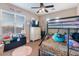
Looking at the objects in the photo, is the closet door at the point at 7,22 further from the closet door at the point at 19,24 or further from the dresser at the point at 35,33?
the dresser at the point at 35,33

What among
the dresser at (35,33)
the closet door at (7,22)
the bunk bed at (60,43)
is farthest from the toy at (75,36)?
the closet door at (7,22)

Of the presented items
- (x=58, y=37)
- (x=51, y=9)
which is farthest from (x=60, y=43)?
(x=51, y=9)

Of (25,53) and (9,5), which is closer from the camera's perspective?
(9,5)

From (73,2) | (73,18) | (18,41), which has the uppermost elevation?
(73,2)

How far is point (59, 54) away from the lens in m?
1.26

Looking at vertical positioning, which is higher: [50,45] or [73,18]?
[73,18]

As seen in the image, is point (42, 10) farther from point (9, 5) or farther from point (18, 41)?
point (18, 41)

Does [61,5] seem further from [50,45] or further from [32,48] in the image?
[32,48]

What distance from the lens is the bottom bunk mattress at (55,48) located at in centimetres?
119

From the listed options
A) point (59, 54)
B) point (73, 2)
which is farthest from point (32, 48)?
point (73, 2)

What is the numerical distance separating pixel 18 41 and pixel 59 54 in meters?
0.72

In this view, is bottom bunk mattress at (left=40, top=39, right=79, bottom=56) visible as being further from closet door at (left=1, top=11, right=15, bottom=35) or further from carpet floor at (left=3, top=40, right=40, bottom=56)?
closet door at (left=1, top=11, right=15, bottom=35)

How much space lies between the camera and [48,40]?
1330 mm

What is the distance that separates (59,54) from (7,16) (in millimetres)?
1034
